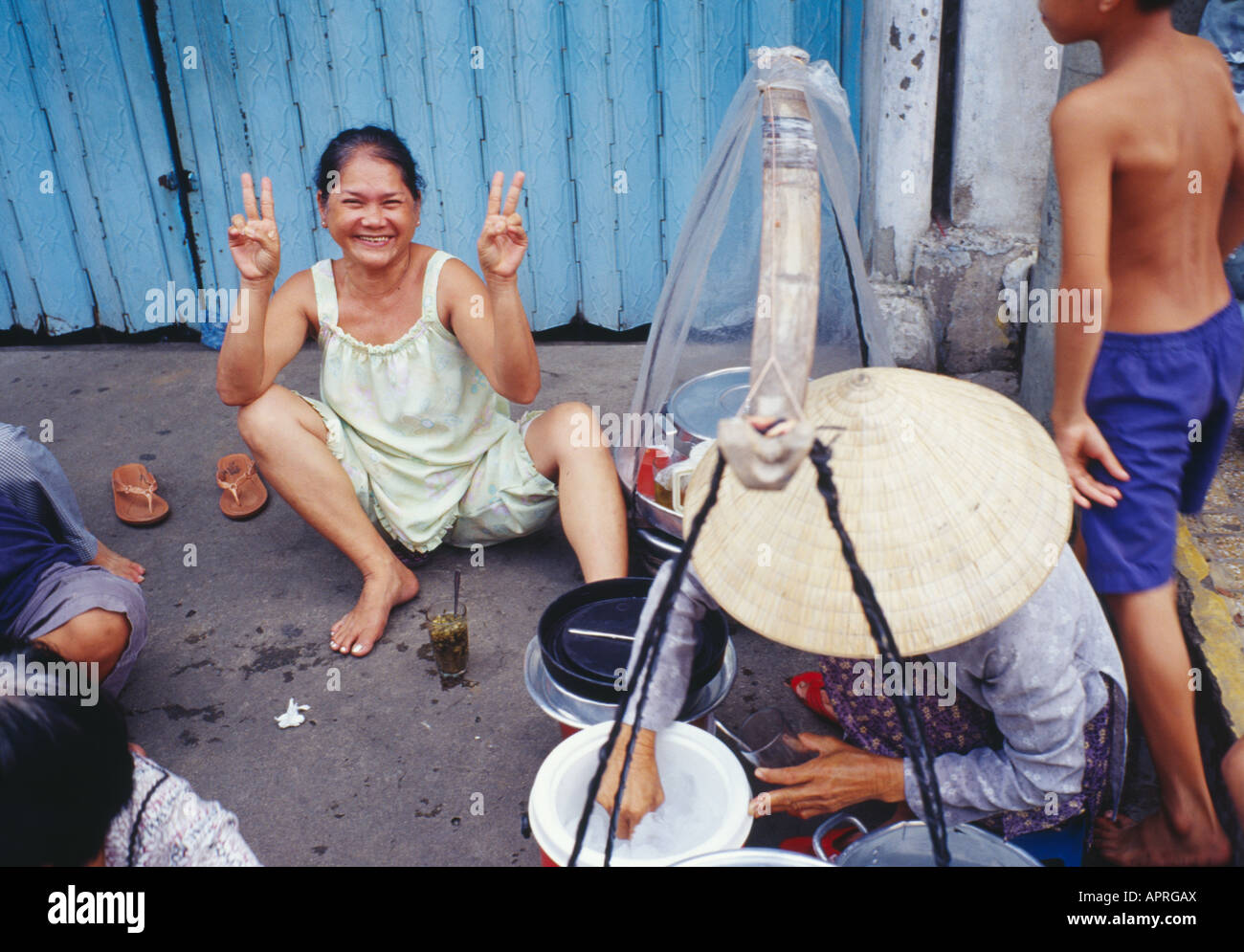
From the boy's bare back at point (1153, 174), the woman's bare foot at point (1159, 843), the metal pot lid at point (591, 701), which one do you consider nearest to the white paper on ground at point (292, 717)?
the metal pot lid at point (591, 701)

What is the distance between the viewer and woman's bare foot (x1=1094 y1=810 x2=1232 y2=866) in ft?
5.94

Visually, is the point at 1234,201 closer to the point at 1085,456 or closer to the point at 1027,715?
the point at 1085,456

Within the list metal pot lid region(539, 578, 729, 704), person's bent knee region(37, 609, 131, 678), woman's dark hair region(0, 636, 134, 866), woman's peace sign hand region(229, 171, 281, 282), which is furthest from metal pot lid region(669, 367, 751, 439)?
woman's dark hair region(0, 636, 134, 866)

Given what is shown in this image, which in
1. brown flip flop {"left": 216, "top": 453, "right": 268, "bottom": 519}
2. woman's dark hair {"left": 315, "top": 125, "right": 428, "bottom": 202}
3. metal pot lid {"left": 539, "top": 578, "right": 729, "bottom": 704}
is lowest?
brown flip flop {"left": 216, "top": 453, "right": 268, "bottom": 519}

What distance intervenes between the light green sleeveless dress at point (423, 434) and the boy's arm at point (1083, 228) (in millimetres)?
1532

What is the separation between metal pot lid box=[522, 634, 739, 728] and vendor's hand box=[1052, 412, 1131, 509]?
0.78 meters

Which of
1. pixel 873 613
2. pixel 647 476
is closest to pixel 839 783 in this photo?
pixel 873 613

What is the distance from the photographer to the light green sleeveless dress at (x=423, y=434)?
111 inches

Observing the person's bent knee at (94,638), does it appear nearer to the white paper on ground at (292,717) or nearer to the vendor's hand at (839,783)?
the white paper on ground at (292,717)

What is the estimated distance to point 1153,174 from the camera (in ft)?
6.00

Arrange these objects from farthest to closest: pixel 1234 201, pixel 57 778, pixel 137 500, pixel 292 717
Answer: pixel 137 500 → pixel 292 717 → pixel 1234 201 → pixel 57 778

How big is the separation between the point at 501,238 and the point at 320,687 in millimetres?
1308

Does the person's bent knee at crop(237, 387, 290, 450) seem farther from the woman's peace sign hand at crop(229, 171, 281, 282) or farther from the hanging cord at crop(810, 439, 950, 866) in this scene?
the hanging cord at crop(810, 439, 950, 866)
